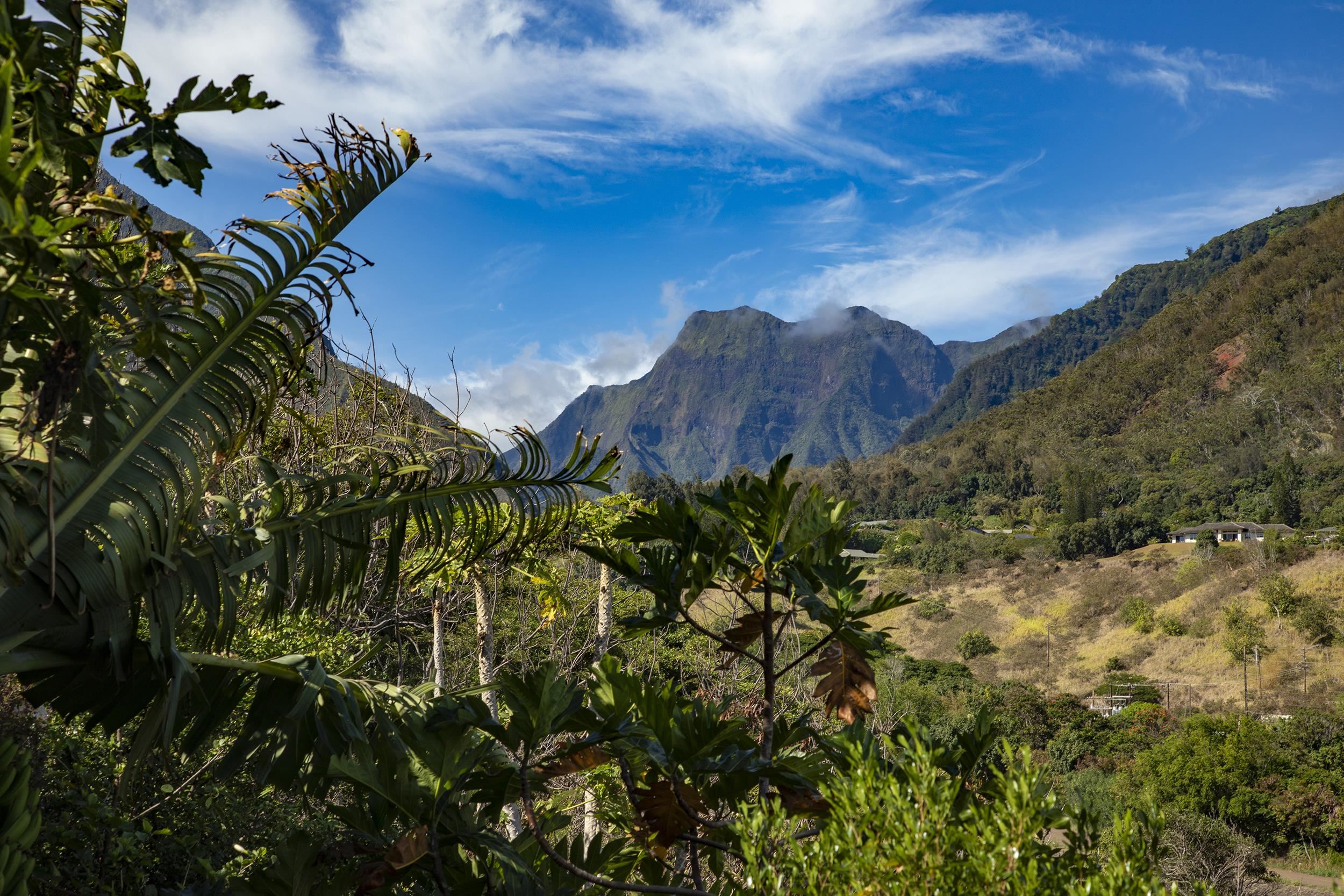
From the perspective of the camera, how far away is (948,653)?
33.9 m

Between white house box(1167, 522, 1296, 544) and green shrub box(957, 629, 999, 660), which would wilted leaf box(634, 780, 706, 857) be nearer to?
green shrub box(957, 629, 999, 660)

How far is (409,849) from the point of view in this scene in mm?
1480

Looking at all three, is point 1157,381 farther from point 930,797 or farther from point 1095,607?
point 930,797

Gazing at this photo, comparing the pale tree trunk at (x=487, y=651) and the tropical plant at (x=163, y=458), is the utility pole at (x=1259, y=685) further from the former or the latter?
the tropical plant at (x=163, y=458)

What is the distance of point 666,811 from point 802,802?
0.27 meters

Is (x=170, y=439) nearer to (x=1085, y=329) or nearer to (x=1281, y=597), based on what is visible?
(x=1281, y=597)

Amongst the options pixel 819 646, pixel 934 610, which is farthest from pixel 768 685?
pixel 934 610

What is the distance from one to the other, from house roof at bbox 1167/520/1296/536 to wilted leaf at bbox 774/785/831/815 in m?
48.3

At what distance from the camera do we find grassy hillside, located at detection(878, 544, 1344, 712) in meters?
25.9

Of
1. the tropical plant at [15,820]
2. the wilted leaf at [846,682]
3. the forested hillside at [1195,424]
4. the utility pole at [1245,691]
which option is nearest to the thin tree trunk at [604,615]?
the wilted leaf at [846,682]

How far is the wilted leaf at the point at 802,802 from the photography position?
5.46 ft

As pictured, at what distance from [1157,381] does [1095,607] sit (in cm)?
3968

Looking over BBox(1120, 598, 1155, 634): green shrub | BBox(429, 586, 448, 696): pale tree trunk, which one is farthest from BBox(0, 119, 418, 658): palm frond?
BBox(1120, 598, 1155, 634): green shrub

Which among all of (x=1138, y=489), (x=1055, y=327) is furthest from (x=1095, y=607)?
(x=1055, y=327)
